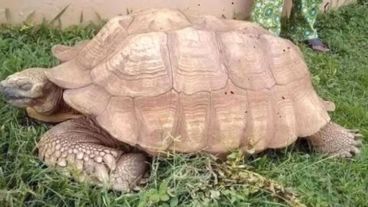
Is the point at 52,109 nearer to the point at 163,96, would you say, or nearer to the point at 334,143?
the point at 163,96

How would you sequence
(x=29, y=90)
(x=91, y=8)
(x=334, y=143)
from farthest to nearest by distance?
1. (x=91, y=8)
2. (x=334, y=143)
3. (x=29, y=90)

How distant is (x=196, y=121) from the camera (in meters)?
3.36

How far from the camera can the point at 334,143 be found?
3.83 meters

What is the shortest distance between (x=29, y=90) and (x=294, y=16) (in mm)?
2664

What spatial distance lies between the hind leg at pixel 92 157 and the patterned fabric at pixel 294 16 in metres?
2.09

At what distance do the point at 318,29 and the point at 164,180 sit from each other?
297 cm

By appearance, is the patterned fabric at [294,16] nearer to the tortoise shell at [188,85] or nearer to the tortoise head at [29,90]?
the tortoise shell at [188,85]

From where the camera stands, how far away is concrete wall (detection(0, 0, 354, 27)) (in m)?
4.77

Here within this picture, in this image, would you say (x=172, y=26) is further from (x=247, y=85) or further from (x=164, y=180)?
(x=164, y=180)

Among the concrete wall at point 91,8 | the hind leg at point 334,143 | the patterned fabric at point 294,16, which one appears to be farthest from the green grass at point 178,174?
the patterned fabric at point 294,16

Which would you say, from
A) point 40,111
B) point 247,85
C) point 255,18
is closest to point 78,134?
point 40,111

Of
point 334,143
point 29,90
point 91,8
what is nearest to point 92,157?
point 29,90

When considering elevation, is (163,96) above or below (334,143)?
above

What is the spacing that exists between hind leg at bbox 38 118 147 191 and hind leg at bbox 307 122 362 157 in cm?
99
